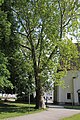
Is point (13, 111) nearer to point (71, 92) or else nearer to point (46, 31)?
point (46, 31)

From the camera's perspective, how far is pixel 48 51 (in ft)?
97.9

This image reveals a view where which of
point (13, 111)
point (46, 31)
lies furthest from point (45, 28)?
point (13, 111)

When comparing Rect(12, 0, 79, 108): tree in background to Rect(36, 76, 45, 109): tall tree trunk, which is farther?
Rect(36, 76, 45, 109): tall tree trunk

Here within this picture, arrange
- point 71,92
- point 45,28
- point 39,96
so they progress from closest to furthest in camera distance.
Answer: point 45,28
point 39,96
point 71,92

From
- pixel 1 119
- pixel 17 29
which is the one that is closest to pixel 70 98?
pixel 17 29

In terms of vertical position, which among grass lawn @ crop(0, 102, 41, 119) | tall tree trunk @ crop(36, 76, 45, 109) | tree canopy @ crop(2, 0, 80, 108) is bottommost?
grass lawn @ crop(0, 102, 41, 119)

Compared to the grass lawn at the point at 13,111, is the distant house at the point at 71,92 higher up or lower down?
higher up

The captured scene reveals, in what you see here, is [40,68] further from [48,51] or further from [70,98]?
[70,98]

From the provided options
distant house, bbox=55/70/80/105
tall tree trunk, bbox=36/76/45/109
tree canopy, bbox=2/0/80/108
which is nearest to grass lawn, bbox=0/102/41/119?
tall tree trunk, bbox=36/76/45/109

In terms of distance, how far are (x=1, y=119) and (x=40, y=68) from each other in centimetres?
1372

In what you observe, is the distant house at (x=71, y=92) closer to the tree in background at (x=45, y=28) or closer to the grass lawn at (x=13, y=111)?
the tree in background at (x=45, y=28)

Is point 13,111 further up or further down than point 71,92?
further down

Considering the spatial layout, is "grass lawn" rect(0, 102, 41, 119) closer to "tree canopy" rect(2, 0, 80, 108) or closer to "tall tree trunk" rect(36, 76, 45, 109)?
"tall tree trunk" rect(36, 76, 45, 109)

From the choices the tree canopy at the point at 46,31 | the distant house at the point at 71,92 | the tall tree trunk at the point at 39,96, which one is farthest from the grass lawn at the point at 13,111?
the distant house at the point at 71,92
